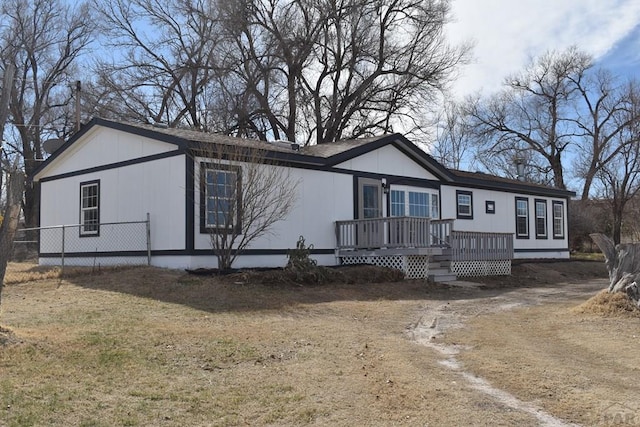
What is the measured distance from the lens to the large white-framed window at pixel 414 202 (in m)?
19.7

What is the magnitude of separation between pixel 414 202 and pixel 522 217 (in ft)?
23.8

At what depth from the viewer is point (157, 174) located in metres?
15.6

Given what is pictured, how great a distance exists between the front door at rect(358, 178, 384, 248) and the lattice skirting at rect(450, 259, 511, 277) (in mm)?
2809

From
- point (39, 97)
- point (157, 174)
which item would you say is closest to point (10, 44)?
point (39, 97)

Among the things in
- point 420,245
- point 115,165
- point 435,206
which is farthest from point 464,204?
point 115,165

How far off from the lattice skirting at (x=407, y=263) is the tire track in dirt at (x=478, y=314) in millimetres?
1081

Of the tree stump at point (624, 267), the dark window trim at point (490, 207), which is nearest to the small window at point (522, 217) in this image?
the dark window trim at point (490, 207)

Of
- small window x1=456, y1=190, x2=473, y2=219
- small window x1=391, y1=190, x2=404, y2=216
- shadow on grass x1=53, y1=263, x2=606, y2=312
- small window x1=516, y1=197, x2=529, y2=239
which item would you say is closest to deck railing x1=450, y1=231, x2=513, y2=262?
shadow on grass x1=53, y1=263, x2=606, y2=312

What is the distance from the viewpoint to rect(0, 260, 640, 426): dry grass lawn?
5.25 m

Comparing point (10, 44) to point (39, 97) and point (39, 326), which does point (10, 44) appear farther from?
point (39, 326)

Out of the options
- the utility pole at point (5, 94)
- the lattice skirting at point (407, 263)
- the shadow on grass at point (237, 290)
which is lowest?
the shadow on grass at point (237, 290)

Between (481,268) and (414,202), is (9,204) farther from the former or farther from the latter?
(481,268)

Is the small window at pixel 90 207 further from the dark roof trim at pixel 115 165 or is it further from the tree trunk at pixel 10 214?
the tree trunk at pixel 10 214

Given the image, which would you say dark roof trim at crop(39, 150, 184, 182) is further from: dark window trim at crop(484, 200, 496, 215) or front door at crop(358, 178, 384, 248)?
dark window trim at crop(484, 200, 496, 215)
